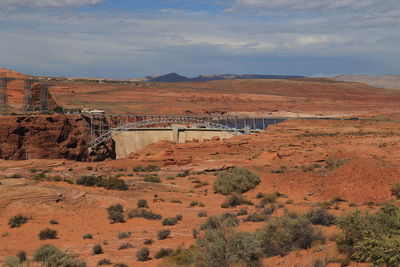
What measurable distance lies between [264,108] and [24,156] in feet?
213

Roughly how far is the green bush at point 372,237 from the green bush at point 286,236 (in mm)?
819

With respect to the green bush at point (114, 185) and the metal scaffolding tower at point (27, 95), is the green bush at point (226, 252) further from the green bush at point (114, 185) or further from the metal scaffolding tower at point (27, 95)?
the metal scaffolding tower at point (27, 95)

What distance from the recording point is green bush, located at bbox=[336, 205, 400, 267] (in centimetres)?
1057

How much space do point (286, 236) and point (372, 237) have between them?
228cm

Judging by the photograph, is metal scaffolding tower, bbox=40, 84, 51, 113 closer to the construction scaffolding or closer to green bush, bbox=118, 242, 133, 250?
the construction scaffolding

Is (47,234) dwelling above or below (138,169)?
above

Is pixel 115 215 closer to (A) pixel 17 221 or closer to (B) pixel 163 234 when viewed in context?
(A) pixel 17 221

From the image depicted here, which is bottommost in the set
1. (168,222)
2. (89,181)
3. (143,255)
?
(168,222)

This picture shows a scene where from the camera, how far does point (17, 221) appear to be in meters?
19.2

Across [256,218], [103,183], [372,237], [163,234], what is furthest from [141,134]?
[372,237]

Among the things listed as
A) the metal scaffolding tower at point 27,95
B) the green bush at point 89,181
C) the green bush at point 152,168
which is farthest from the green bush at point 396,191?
the metal scaffolding tower at point 27,95

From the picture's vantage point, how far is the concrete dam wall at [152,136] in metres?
61.2

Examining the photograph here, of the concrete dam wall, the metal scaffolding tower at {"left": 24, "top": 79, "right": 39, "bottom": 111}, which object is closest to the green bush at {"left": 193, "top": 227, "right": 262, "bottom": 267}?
the concrete dam wall

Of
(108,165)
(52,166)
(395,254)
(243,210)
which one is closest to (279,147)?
(108,165)
